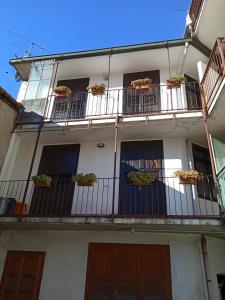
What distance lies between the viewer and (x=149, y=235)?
833 centimetres

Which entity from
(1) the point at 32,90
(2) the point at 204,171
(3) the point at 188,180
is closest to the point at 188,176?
(3) the point at 188,180

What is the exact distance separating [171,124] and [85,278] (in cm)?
577

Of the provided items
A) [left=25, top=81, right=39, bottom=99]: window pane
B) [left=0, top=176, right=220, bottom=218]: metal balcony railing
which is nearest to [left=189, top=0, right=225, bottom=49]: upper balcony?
[left=0, top=176, right=220, bottom=218]: metal balcony railing

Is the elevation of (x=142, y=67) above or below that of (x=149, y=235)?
above

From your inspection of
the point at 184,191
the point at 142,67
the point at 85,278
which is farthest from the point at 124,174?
the point at 142,67

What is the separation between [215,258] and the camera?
8078 millimetres

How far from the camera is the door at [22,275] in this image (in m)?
8.08

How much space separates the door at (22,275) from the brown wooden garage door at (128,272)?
5.31 feet

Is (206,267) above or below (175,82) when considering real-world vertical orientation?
below

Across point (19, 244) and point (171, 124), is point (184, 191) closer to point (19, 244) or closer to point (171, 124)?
point (171, 124)

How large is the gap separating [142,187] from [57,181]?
326cm

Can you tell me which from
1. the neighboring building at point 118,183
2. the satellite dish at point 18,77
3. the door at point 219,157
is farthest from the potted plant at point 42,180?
the satellite dish at point 18,77

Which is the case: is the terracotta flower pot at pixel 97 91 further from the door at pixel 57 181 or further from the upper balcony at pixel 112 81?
the door at pixel 57 181

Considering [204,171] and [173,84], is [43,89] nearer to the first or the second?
[173,84]
